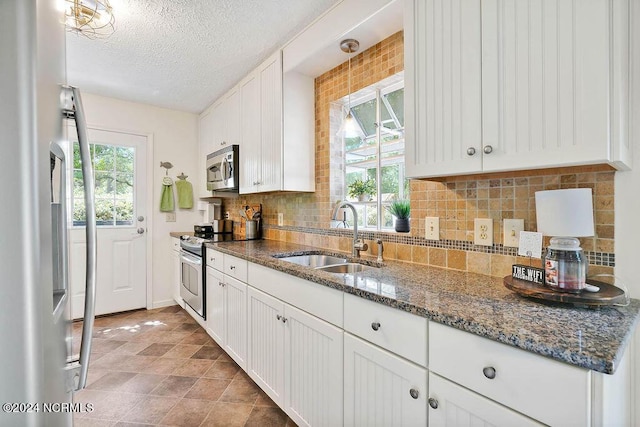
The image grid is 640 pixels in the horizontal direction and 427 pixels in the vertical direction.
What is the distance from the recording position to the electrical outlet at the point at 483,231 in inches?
54.6

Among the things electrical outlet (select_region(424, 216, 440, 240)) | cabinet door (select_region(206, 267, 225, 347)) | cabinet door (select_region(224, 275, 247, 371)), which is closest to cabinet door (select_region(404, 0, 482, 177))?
electrical outlet (select_region(424, 216, 440, 240))

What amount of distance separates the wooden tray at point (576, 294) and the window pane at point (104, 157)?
3.94 metres

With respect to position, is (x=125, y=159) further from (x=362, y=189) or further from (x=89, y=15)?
(x=362, y=189)

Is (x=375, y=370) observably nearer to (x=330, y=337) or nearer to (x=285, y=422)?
(x=330, y=337)

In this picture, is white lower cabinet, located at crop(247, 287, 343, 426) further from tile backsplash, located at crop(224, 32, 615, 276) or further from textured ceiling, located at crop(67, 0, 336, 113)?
textured ceiling, located at crop(67, 0, 336, 113)

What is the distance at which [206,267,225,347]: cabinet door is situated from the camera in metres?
2.44

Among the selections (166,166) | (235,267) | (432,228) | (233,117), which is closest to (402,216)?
(432,228)

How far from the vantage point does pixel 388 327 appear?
1.07 meters

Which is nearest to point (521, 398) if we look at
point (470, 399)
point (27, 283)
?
point (470, 399)

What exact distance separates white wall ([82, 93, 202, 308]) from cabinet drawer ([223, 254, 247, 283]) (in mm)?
1866

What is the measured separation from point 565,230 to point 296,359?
1.28 m

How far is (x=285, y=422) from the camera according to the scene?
1.71 m

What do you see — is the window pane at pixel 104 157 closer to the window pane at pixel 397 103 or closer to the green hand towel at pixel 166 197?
the green hand towel at pixel 166 197

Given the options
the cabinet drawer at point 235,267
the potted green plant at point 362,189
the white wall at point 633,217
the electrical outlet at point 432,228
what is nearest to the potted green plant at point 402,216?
the electrical outlet at point 432,228
